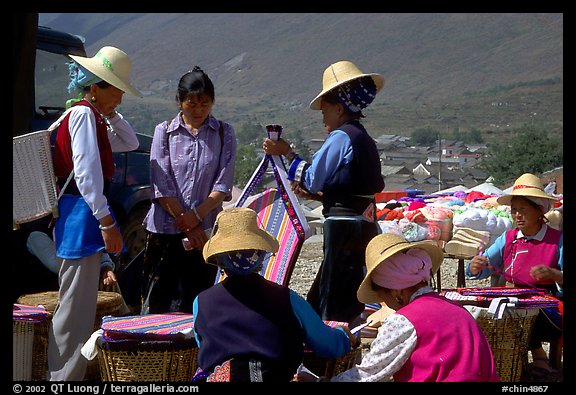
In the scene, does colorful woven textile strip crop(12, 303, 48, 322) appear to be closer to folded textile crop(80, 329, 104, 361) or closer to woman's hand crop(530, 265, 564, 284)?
folded textile crop(80, 329, 104, 361)

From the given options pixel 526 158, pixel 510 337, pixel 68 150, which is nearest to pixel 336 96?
pixel 68 150

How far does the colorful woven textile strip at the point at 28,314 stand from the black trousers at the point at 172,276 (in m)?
0.65

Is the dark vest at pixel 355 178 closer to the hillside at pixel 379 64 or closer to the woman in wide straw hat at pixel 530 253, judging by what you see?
the woman in wide straw hat at pixel 530 253

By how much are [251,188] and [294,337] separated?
2133 millimetres

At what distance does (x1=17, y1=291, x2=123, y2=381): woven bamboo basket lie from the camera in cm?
537

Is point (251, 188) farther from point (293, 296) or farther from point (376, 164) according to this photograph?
point (293, 296)

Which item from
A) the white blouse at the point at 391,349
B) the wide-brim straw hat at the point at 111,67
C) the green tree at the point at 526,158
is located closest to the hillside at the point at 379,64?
the green tree at the point at 526,158

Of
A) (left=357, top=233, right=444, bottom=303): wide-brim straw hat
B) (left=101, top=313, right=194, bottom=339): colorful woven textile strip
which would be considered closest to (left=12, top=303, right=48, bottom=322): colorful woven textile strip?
(left=101, top=313, right=194, bottom=339): colorful woven textile strip

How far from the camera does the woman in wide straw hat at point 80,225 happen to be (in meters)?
4.96

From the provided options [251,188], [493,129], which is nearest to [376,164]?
[251,188]

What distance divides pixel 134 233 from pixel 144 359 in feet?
12.9

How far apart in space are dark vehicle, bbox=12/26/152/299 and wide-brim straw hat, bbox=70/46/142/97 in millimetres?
2149

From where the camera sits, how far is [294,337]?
4.03 m

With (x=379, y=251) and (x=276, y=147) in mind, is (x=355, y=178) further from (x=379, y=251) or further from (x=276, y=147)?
(x=379, y=251)
